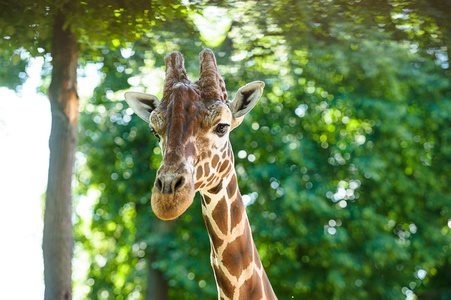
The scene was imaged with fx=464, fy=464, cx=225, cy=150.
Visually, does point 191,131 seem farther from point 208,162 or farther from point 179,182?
point 179,182

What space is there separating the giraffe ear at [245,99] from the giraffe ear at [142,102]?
55 cm

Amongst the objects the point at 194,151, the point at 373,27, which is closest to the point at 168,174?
the point at 194,151

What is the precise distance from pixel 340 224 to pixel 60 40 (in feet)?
21.2

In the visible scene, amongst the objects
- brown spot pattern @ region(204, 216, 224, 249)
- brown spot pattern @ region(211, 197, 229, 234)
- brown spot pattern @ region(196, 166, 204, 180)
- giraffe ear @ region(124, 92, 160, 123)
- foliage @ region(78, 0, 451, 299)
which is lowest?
foliage @ region(78, 0, 451, 299)

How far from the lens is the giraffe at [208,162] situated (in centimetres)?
239

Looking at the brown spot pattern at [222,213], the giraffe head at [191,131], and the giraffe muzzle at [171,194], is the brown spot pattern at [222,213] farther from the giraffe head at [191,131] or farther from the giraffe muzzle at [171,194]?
the giraffe muzzle at [171,194]

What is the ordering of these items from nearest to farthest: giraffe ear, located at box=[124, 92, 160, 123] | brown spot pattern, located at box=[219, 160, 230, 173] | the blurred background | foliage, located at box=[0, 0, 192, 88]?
1. brown spot pattern, located at box=[219, 160, 230, 173]
2. giraffe ear, located at box=[124, 92, 160, 123]
3. foliage, located at box=[0, 0, 192, 88]
4. the blurred background

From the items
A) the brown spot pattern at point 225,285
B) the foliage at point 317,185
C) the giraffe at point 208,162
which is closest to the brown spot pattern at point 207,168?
the giraffe at point 208,162

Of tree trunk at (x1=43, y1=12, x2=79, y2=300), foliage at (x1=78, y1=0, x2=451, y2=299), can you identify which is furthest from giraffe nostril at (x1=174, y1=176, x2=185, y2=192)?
foliage at (x1=78, y1=0, x2=451, y2=299)

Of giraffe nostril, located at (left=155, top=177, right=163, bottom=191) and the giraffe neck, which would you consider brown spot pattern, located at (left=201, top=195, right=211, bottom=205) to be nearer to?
the giraffe neck

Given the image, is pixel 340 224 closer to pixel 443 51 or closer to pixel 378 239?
pixel 378 239

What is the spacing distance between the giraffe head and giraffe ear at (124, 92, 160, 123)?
0.33m

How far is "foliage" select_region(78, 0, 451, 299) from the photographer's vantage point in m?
8.28

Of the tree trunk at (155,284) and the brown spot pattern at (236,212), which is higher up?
the brown spot pattern at (236,212)
